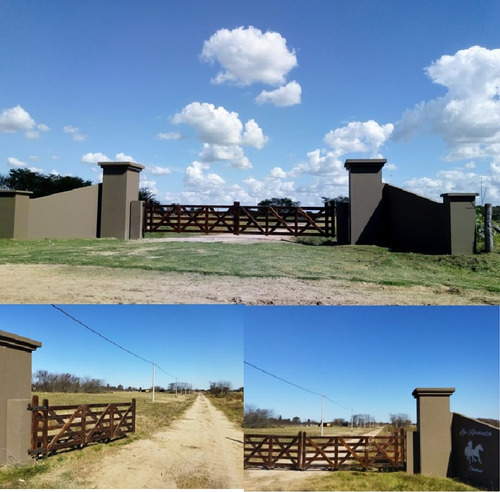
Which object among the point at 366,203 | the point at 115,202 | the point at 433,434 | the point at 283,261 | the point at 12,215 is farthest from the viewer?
the point at 115,202

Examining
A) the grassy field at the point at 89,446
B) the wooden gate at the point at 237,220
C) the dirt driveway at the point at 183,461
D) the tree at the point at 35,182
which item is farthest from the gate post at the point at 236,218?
the tree at the point at 35,182

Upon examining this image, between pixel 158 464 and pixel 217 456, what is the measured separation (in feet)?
2.97

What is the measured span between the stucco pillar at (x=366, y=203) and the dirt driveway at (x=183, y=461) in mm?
11534

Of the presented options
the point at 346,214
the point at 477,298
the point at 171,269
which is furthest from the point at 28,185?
the point at 477,298

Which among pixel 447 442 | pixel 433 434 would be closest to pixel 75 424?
pixel 433 434

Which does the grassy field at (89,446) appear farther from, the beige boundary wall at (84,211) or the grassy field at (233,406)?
the beige boundary wall at (84,211)

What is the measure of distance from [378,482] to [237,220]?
49.2ft

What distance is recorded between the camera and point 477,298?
460 inches

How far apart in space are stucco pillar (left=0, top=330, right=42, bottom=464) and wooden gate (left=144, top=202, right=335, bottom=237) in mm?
13561

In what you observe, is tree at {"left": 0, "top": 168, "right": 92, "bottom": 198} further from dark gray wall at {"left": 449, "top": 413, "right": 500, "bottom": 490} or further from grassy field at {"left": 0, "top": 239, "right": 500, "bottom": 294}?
dark gray wall at {"left": 449, "top": 413, "right": 500, "bottom": 490}

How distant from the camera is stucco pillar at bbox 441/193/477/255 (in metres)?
15.7

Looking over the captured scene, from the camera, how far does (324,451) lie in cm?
838

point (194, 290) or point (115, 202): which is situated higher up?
point (115, 202)

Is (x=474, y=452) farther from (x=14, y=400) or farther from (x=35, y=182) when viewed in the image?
(x=35, y=182)
